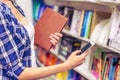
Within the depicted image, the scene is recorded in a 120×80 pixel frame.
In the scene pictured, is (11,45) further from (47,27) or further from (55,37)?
(47,27)

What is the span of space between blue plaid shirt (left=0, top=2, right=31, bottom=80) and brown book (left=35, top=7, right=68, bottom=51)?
454 millimetres

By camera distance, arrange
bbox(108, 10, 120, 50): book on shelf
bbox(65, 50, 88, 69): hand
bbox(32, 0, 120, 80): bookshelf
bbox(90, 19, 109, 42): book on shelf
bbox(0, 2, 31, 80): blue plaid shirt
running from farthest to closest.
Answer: bbox(90, 19, 109, 42): book on shelf, bbox(32, 0, 120, 80): bookshelf, bbox(108, 10, 120, 50): book on shelf, bbox(65, 50, 88, 69): hand, bbox(0, 2, 31, 80): blue plaid shirt

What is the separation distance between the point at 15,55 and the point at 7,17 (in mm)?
180

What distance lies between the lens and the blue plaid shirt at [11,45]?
3.45 feet

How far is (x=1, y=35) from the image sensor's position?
104 cm

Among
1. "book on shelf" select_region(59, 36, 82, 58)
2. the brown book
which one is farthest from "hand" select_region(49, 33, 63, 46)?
"book on shelf" select_region(59, 36, 82, 58)

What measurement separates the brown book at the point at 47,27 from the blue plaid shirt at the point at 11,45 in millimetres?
454

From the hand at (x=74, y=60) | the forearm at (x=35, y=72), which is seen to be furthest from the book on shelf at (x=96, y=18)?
the forearm at (x=35, y=72)

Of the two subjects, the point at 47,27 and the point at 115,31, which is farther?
the point at 47,27

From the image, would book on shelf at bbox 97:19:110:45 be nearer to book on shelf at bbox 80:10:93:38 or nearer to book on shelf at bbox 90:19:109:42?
book on shelf at bbox 90:19:109:42

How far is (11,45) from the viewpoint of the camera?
42.0 inches

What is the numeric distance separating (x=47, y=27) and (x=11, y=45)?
2.19 feet

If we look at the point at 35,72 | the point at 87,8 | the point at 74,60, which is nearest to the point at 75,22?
the point at 87,8

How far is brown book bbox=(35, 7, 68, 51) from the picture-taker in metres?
1.60
